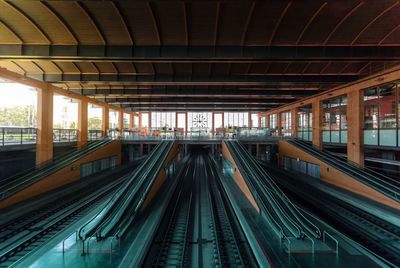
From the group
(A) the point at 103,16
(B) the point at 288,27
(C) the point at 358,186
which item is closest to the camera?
(A) the point at 103,16

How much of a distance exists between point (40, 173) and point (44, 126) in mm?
4322

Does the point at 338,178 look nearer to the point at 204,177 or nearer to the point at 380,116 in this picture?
the point at 380,116

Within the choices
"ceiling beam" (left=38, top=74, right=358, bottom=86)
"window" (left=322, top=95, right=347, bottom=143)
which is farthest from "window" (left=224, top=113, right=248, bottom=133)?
"ceiling beam" (left=38, top=74, right=358, bottom=86)

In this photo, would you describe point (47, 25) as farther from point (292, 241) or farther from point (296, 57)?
point (292, 241)

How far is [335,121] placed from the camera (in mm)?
18703

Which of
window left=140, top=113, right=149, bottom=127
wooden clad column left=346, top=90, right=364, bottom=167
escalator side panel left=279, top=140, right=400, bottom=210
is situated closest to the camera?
escalator side panel left=279, top=140, right=400, bottom=210

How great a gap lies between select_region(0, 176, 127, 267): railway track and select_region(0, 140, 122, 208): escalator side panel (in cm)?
226

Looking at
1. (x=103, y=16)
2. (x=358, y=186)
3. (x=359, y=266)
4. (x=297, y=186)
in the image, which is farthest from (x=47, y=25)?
(x=358, y=186)

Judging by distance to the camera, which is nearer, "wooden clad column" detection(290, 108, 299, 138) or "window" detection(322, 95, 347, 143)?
"window" detection(322, 95, 347, 143)

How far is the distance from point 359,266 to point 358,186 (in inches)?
375

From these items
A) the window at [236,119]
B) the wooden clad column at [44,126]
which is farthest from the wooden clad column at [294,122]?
the wooden clad column at [44,126]

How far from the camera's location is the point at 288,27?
9.33 m

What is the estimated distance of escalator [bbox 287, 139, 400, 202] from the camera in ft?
36.3

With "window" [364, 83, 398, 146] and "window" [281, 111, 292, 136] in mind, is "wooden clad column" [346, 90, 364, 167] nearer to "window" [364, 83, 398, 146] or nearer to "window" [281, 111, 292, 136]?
"window" [364, 83, 398, 146]
